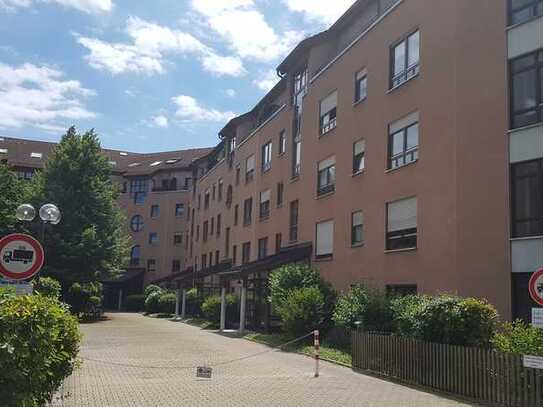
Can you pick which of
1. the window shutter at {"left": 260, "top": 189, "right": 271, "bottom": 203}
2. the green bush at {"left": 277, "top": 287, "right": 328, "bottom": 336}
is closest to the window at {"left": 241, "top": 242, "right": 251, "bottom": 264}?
the window shutter at {"left": 260, "top": 189, "right": 271, "bottom": 203}

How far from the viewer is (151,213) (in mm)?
68312

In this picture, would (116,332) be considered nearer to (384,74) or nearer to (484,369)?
(384,74)

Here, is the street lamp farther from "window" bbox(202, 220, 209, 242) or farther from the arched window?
the arched window

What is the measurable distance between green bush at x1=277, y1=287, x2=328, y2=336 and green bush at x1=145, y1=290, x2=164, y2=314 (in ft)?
99.0

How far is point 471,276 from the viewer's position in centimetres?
1756

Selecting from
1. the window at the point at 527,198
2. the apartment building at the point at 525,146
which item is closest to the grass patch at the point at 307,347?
the apartment building at the point at 525,146

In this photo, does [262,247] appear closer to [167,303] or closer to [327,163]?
[327,163]

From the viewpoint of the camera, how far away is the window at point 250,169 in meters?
41.3

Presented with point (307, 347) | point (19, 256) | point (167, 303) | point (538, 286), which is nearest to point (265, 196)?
point (167, 303)

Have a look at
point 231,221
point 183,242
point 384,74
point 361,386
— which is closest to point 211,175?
point 231,221

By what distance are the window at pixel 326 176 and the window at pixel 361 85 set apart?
307 centimetres

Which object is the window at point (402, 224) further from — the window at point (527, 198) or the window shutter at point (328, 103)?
the window shutter at point (328, 103)

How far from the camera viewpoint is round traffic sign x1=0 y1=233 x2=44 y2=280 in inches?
382

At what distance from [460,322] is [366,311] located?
18.8 ft
